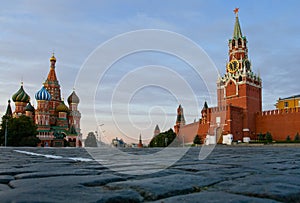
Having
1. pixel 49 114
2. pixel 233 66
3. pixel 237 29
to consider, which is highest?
pixel 237 29

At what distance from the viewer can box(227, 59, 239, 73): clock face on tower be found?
4609 centimetres

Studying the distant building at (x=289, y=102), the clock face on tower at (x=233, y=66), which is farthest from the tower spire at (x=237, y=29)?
the distant building at (x=289, y=102)

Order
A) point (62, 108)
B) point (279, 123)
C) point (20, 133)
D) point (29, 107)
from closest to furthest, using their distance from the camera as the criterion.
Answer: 1. point (20, 133)
2. point (279, 123)
3. point (29, 107)
4. point (62, 108)

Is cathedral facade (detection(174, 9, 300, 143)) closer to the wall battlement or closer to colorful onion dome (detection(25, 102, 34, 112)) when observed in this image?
the wall battlement

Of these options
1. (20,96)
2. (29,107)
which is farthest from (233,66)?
(20,96)

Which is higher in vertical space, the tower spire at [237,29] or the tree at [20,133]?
the tower spire at [237,29]

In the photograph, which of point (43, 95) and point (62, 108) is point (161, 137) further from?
point (43, 95)

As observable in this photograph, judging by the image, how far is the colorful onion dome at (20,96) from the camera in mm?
45406

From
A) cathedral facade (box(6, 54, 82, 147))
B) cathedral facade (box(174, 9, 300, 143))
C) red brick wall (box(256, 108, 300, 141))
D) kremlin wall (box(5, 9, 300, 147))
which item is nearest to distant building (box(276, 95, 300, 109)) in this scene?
kremlin wall (box(5, 9, 300, 147))

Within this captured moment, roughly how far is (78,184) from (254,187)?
3.26ft

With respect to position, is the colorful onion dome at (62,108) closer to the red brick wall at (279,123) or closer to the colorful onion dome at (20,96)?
the colorful onion dome at (20,96)

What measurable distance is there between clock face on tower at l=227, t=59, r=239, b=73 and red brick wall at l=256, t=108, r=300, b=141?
809cm

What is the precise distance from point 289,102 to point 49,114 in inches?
1543

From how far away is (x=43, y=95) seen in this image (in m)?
45.6
